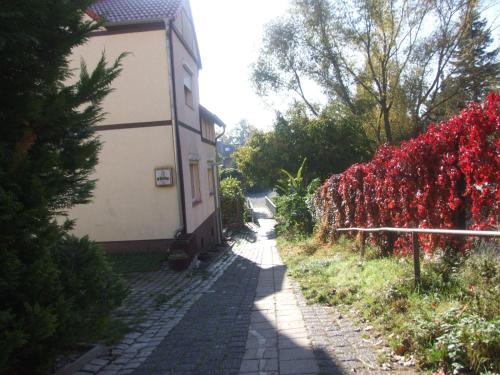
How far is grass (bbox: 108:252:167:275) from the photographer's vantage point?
1052 cm

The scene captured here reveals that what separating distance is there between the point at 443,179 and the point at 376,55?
783 inches

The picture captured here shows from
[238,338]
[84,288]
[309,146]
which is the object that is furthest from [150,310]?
[309,146]

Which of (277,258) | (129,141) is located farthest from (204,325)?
(277,258)

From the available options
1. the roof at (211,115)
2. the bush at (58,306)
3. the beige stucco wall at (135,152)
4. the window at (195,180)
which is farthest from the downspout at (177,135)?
the bush at (58,306)

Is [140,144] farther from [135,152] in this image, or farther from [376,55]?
[376,55]

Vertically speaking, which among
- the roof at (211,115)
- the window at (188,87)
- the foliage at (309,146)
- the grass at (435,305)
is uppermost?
the window at (188,87)

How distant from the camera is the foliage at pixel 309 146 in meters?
22.7

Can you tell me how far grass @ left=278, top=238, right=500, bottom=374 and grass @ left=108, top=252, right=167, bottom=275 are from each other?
193 inches

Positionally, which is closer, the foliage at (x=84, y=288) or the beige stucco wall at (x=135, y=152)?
the foliage at (x=84, y=288)

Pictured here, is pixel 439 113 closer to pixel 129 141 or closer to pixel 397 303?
pixel 129 141

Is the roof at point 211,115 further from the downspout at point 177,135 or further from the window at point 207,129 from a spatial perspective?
the downspout at point 177,135

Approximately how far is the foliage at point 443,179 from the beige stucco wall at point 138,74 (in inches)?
223

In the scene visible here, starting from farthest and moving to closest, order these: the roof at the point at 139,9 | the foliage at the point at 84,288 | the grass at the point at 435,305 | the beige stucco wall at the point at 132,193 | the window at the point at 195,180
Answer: the window at the point at 195,180
the beige stucco wall at the point at 132,193
the roof at the point at 139,9
the foliage at the point at 84,288
the grass at the point at 435,305

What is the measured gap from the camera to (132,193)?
1159 cm
